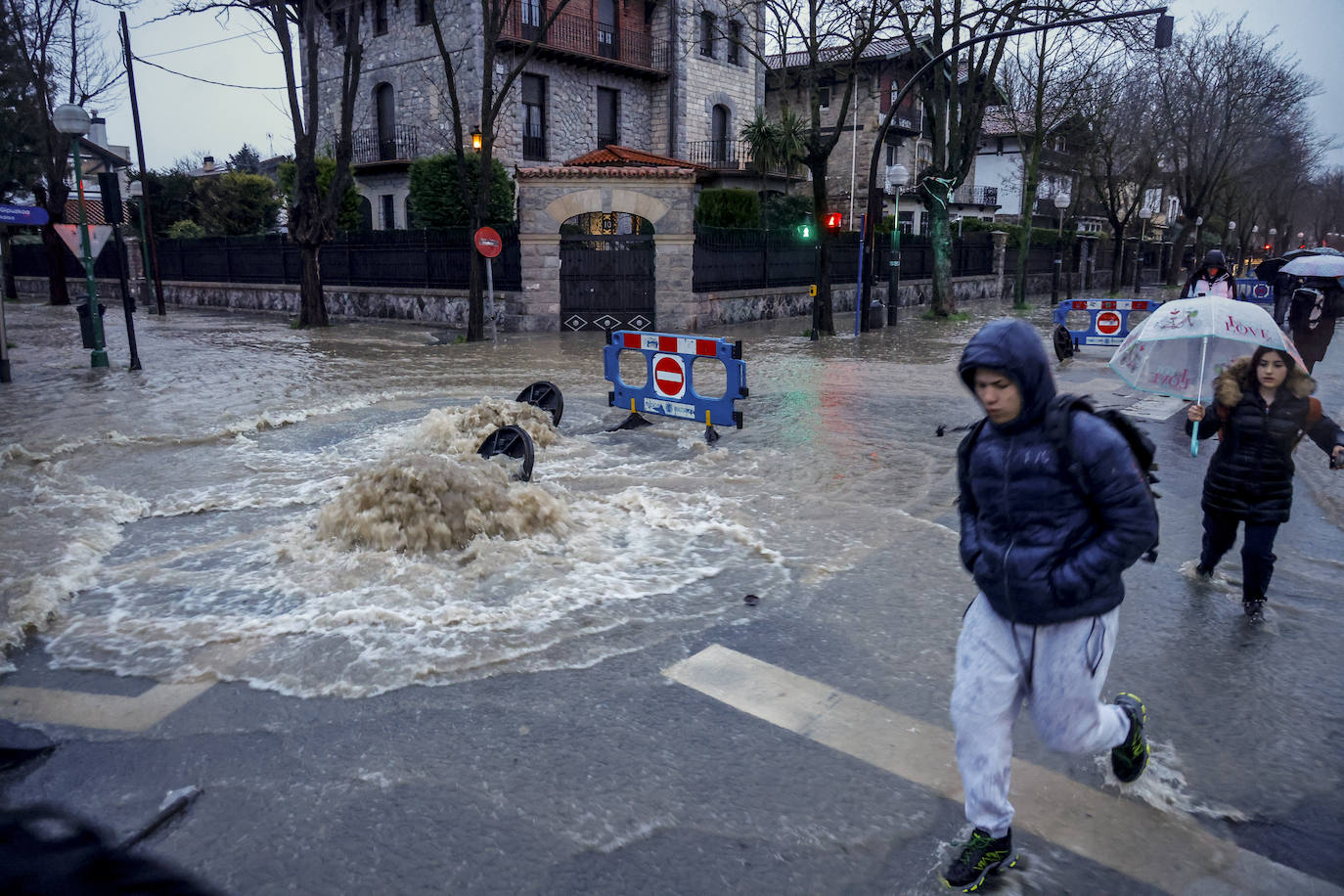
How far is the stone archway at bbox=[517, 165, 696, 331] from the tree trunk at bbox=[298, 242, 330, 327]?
5676 millimetres

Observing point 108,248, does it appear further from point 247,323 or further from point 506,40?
point 506,40

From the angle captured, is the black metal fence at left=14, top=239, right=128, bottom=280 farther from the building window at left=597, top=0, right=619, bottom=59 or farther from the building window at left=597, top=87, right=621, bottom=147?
the building window at left=597, top=0, right=619, bottom=59

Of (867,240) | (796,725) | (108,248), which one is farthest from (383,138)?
(796,725)

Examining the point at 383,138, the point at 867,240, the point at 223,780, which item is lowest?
the point at 223,780

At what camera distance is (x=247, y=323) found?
24422 millimetres

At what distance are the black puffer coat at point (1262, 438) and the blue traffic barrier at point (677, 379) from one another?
4392 millimetres

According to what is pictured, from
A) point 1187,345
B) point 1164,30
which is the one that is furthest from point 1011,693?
point 1164,30

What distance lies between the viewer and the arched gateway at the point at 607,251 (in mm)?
20109

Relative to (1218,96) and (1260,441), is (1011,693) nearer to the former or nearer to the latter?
(1260,441)

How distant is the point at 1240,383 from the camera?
15.7 ft

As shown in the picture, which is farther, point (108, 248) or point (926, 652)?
point (108, 248)

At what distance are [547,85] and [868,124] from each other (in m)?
19.5

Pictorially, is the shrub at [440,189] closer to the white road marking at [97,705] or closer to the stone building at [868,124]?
the stone building at [868,124]

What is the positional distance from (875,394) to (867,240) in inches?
386
